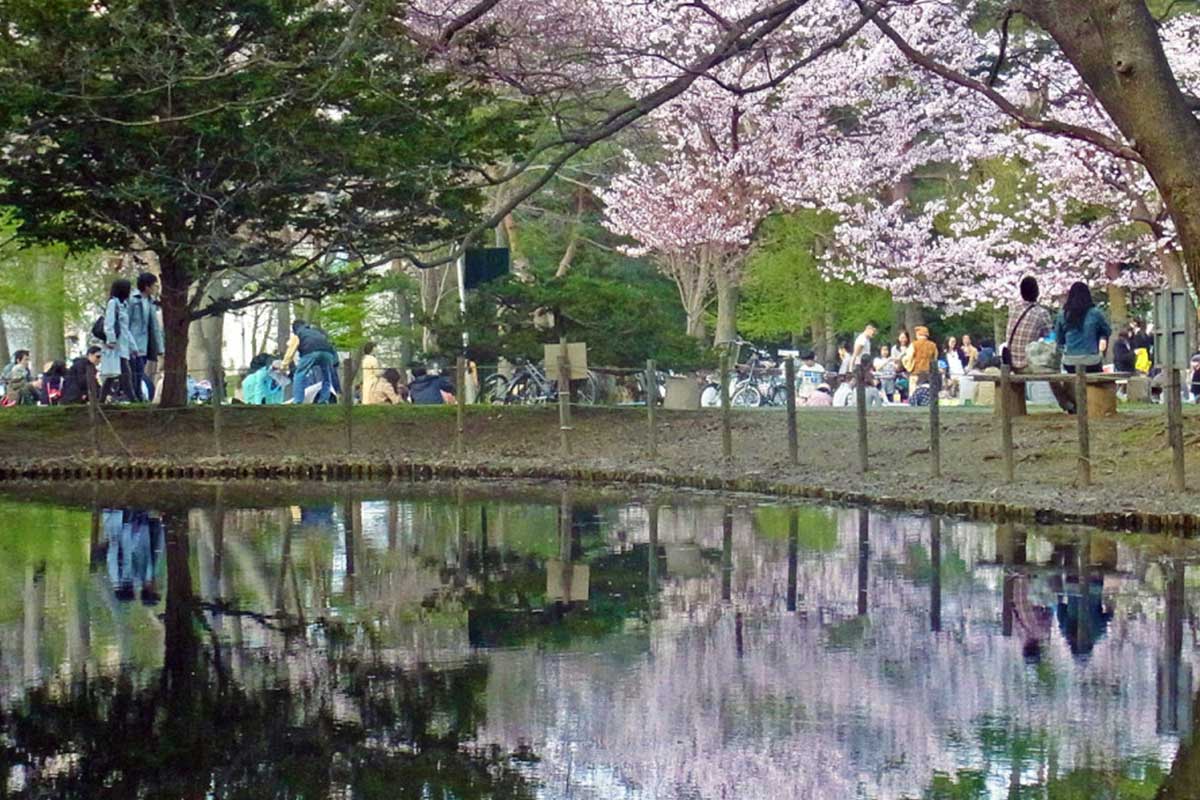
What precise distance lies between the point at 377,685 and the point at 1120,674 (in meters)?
3.21

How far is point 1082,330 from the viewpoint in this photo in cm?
2020

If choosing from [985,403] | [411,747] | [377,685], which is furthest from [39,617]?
[985,403]

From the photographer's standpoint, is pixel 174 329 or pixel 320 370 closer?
pixel 174 329

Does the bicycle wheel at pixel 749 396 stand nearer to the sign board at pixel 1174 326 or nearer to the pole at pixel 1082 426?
the pole at pixel 1082 426

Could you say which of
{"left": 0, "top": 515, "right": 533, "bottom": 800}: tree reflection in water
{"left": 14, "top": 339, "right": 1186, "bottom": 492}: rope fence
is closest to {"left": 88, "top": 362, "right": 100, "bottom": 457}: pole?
{"left": 14, "top": 339, "right": 1186, "bottom": 492}: rope fence

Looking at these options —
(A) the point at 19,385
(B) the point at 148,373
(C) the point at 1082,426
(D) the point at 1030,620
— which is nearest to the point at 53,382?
(A) the point at 19,385

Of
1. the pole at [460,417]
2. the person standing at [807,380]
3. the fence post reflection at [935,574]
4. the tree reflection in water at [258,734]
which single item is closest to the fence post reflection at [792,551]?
the fence post reflection at [935,574]

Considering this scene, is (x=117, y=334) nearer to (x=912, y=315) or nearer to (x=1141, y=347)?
(x=1141, y=347)

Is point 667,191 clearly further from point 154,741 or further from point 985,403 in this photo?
point 154,741

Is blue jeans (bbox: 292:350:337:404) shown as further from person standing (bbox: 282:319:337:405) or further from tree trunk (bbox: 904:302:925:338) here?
tree trunk (bbox: 904:302:925:338)

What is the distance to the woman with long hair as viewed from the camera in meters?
20.1

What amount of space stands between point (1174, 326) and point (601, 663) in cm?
876

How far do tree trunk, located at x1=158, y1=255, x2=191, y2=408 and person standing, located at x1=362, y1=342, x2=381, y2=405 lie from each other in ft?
19.7

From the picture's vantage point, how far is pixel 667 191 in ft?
130
